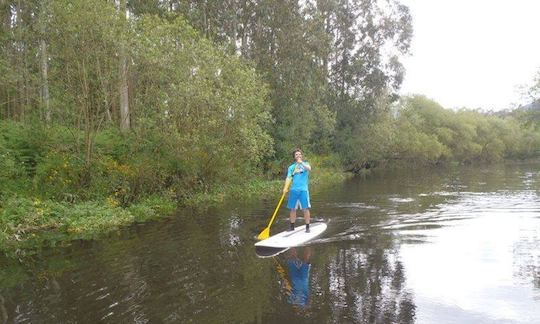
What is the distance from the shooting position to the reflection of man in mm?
6555

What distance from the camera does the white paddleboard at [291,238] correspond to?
10062 millimetres

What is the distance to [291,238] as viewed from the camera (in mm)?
10656

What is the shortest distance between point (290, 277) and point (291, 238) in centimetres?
292

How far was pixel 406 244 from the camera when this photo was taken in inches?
406

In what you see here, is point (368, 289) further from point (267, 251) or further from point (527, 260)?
point (527, 260)

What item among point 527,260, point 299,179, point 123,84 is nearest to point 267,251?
point 299,179

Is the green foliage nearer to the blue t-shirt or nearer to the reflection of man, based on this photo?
the blue t-shirt

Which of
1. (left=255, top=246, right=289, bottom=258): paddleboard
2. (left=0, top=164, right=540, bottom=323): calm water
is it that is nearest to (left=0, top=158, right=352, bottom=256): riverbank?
(left=0, top=164, right=540, bottom=323): calm water

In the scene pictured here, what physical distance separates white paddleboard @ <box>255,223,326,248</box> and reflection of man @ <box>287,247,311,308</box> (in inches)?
11.5

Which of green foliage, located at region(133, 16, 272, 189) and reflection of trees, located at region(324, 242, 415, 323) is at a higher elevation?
green foliage, located at region(133, 16, 272, 189)

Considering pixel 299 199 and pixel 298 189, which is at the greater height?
pixel 298 189

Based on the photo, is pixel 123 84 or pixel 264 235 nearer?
pixel 264 235

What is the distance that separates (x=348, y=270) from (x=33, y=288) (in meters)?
5.38

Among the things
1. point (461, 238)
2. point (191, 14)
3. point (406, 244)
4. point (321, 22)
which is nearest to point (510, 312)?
point (406, 244)
